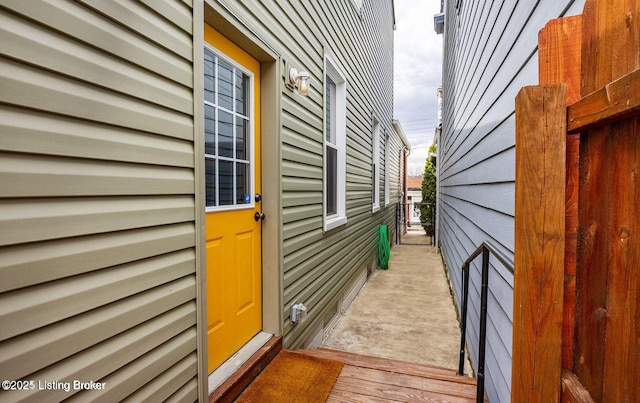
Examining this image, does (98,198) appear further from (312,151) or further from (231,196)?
(312,151)

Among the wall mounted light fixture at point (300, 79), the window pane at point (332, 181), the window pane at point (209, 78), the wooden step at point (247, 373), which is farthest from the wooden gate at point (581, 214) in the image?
the window pane at point (332, 181)

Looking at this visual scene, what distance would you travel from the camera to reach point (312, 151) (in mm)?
3139

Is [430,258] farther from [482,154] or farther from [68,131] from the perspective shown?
[68,131]

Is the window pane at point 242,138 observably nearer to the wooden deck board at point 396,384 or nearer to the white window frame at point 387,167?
the wooden deck board at point 396,384

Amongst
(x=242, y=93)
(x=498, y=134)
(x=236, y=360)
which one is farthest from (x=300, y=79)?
(x=236, y=360)

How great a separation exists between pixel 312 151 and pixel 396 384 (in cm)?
198

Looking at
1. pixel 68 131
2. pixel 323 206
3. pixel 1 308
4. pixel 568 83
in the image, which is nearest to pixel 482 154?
pixel 323 206

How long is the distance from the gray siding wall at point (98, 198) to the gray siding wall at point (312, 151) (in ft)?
2.75

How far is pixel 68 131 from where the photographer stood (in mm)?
1059

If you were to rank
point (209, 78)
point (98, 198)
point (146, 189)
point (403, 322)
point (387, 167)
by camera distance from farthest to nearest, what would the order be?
point (387, 167)
point (403, 322)
point (209, 78)
point (146, 189)
point (98, 198)

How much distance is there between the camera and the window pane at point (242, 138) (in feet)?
7.34

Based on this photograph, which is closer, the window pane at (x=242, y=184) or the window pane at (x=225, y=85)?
the window pane at (x=225, y=85)

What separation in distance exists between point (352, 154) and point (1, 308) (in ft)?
13.8

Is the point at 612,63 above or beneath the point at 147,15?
beneath
